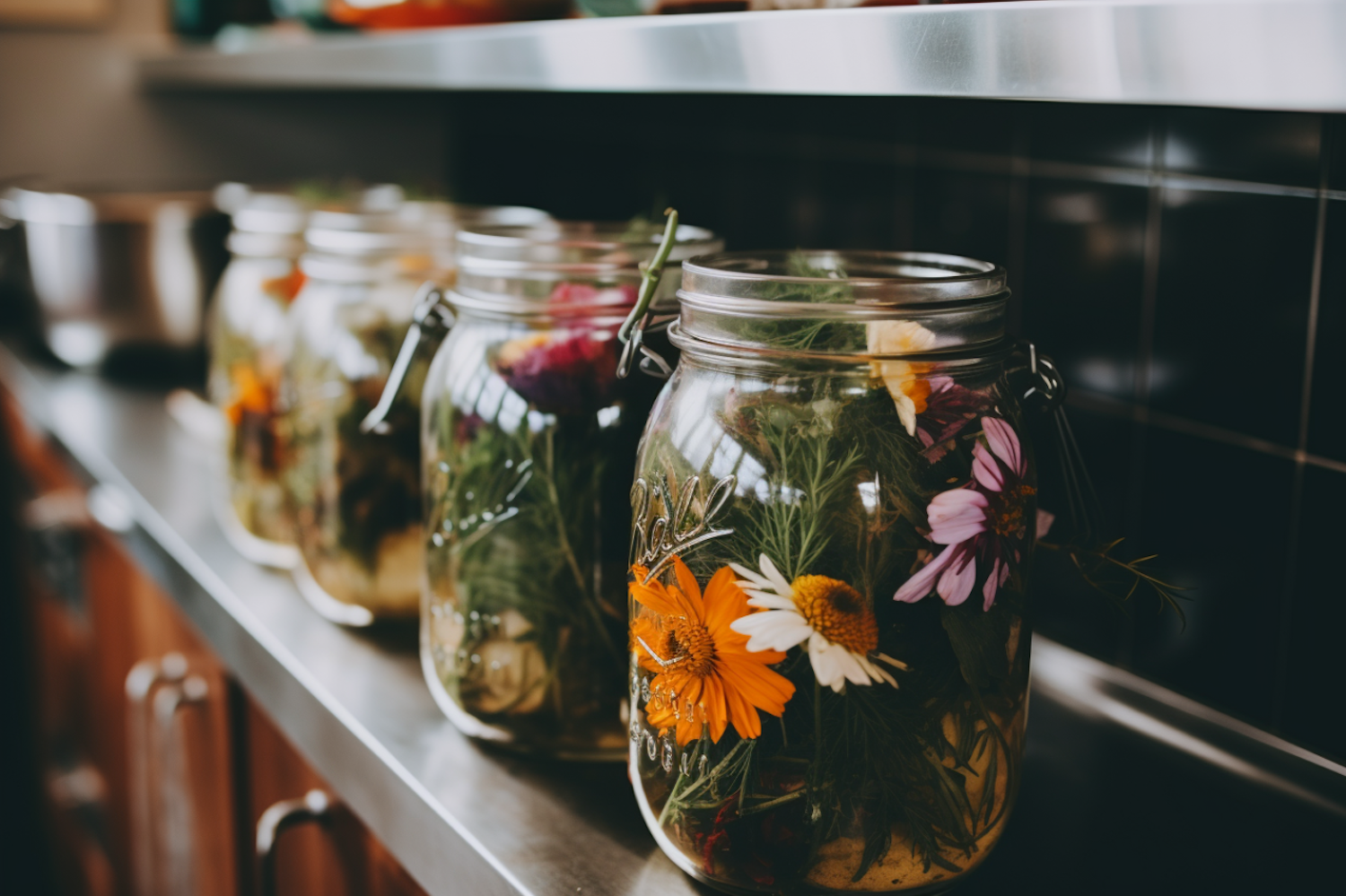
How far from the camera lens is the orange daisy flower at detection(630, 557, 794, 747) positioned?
49 centimetres

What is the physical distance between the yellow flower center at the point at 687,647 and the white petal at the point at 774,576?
4 centimetres

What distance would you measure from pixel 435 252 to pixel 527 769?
38cm

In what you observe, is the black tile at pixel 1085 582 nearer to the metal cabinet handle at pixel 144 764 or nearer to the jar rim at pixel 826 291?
the jar rim at pixel 826 291

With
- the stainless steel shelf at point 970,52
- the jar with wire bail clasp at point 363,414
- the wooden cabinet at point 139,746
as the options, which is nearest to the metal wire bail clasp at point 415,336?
the jar with wire bail clasp at point 363,414

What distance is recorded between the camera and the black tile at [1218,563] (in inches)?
29.6

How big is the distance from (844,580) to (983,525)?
6 cm

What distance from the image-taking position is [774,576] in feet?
1.57

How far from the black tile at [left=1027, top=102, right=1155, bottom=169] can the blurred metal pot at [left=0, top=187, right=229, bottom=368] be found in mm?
1244

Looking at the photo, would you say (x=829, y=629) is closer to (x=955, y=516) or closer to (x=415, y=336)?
(x=955, y=516)

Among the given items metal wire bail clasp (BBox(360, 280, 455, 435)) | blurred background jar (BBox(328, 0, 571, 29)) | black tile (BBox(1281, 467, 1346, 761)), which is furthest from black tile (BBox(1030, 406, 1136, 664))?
blurred background jar (BBox(328, 0, 571, 29))

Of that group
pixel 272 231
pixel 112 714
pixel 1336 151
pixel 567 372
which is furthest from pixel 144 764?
pixel 1336 151

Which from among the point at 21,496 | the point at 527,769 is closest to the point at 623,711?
the point at 527,769

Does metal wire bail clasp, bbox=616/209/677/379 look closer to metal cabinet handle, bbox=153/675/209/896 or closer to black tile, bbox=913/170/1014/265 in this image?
black tile, bbox=913/170/1014/265

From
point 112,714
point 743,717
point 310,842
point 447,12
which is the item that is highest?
point 447,12
